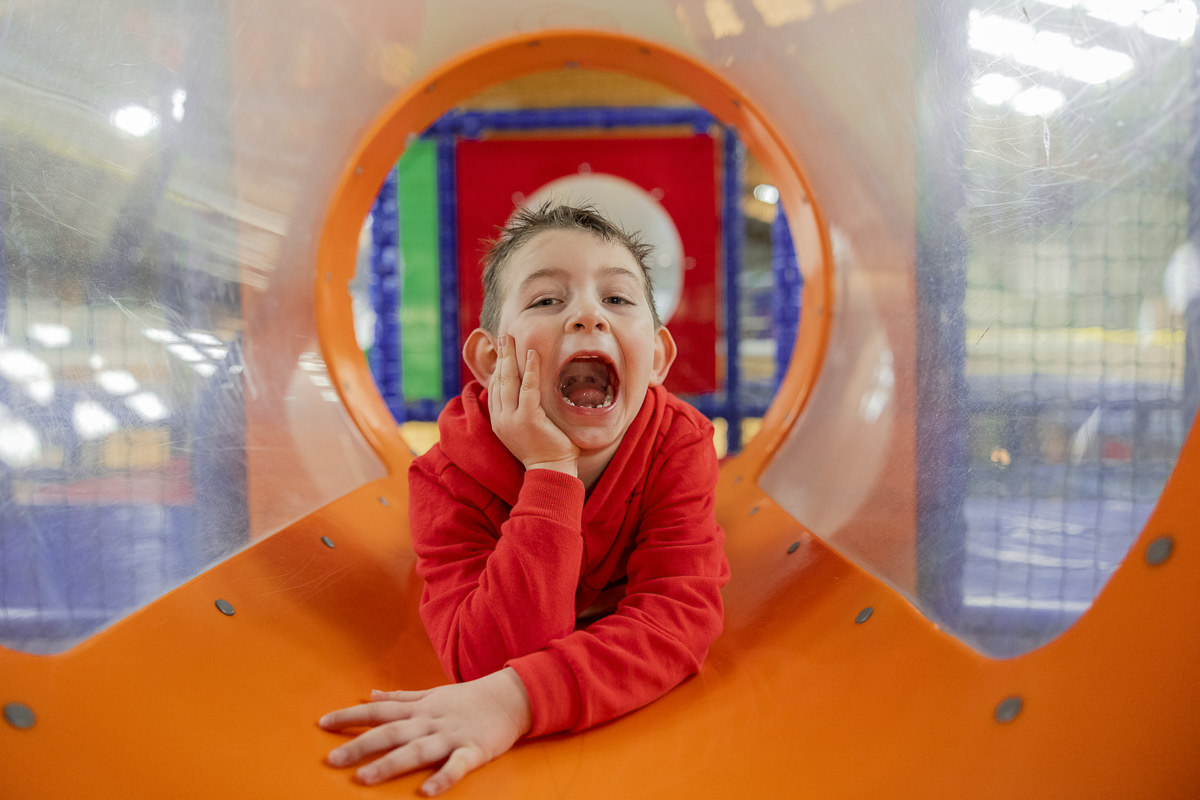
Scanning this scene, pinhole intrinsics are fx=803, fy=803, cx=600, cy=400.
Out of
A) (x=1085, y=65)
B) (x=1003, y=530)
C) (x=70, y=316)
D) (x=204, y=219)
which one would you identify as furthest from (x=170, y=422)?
(x=1085, y=65)

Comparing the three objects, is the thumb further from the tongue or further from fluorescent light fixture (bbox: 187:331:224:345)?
fluorescent light fixture (bbox: 187:331:224:345)

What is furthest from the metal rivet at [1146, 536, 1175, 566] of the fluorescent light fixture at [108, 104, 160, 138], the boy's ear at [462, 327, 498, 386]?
the fluorescent light fixture at [108, 104, 160, 138]

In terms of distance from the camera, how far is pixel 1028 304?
81 cm

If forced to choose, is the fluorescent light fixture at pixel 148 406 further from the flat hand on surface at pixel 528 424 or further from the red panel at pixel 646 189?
the red panel at pixel 646 189

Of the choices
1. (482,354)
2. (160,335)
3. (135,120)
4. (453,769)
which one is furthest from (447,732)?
(135,120)

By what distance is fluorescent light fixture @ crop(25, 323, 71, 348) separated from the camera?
812 millimetres

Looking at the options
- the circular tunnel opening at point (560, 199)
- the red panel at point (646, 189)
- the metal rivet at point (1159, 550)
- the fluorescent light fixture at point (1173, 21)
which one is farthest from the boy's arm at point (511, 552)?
the red panel at point (646, 189)

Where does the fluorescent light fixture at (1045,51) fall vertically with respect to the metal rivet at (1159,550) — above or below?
above

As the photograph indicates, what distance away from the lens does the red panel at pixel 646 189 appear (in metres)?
2.93

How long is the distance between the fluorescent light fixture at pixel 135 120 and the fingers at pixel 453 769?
789 mm

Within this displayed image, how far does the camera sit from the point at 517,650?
79 cm

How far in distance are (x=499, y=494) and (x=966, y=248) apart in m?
0.61

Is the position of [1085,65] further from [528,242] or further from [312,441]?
[312,441]

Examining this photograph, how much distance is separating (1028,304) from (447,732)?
0.70 meters
